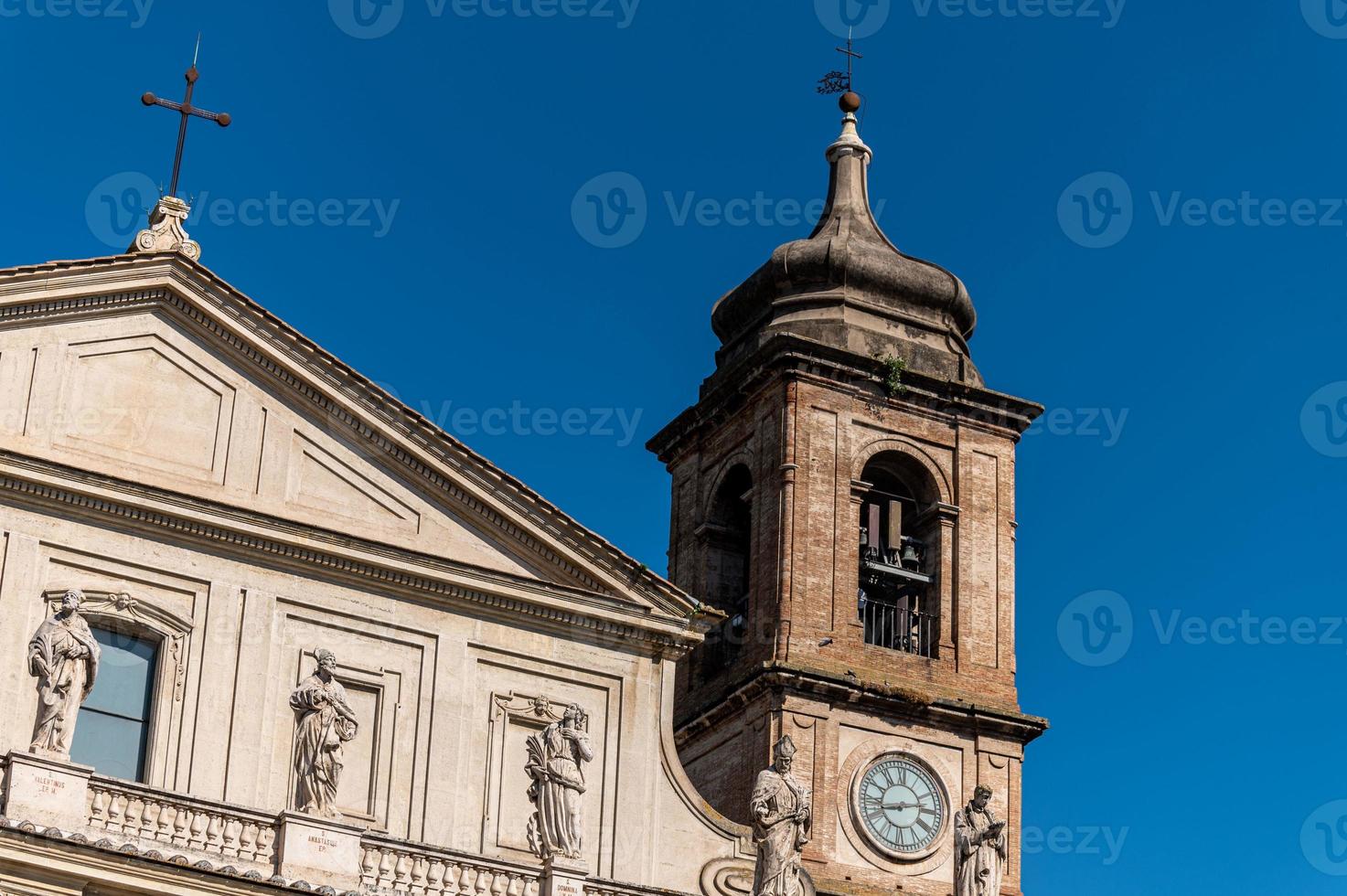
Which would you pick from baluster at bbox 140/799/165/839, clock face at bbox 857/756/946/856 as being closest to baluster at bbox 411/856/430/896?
baluster at bbox 140/799/165/839

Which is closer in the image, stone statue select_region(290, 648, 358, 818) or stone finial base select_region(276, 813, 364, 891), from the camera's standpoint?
stone finial base select_region(276, 813, 364, 891)

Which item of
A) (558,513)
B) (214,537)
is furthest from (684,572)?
(214,537)

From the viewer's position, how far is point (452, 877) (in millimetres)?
26234

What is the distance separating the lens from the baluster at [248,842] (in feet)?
83.7

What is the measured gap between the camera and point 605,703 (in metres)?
28.9

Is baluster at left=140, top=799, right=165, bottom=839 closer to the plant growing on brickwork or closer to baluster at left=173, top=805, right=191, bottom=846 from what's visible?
baluster at left=173, top=805, right=191, bottom=846

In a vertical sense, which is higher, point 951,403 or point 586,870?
point 951,403

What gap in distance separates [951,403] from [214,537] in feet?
38.0

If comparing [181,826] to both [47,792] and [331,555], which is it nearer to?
[47,792]

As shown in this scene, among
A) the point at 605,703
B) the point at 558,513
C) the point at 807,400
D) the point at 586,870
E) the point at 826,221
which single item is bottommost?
the point at 586,870

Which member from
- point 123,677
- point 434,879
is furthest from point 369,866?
point 123,677

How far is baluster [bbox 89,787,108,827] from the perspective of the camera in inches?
982

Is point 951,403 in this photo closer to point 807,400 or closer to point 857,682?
point 807,400

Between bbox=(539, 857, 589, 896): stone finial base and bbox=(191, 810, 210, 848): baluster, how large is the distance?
3.20 meters
